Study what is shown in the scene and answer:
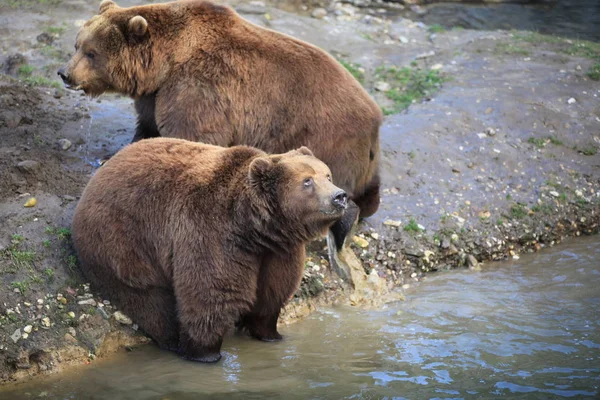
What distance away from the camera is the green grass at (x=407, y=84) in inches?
454

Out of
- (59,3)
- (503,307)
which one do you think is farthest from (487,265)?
(59,3)

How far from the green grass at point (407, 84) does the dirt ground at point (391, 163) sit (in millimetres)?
74

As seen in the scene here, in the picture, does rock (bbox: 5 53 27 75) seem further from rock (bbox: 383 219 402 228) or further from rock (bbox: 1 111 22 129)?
rock (bbox: 383 219 402 228)

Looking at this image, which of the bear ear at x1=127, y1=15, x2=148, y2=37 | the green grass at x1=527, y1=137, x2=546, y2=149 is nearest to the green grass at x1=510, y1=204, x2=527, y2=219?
the green grass at x1=527, y1=137, x2=546, y2=149

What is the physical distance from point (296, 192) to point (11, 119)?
4.27 m

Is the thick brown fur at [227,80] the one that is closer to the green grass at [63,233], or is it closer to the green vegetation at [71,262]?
the green grass at [63,233]

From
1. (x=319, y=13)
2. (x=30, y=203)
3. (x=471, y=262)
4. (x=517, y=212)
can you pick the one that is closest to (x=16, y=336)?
(x=30, y=203)

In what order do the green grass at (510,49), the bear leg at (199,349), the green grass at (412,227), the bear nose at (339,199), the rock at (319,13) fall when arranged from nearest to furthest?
the bear nose at (339,199) < the bear leg at (199,349) < the green grass at (412,227) < the green grass at (510,49) < the rock at (319,13)

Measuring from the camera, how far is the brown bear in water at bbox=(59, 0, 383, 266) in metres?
7.35

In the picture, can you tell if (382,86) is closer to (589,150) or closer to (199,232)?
(589,150)

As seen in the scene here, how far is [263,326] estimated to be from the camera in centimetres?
671

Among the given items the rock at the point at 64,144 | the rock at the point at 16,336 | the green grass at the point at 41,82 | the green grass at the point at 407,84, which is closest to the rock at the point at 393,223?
the green grass at the point at 407,84

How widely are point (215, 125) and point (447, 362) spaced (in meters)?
2.96

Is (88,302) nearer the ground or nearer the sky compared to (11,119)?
nearer the ground
